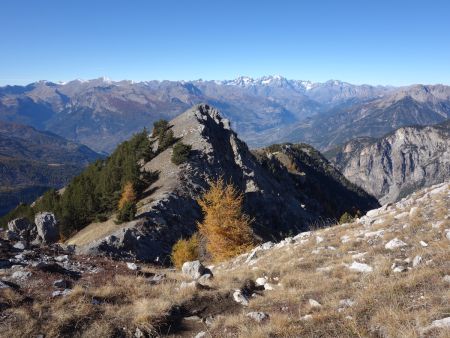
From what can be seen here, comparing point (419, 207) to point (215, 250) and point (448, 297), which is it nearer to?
point (448, 297)

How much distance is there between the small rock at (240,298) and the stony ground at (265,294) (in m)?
0.05

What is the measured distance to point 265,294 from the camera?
557 inches

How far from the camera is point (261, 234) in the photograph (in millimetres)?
61375

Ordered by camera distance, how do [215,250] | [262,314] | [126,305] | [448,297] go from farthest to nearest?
[215,250] → [126,305] → [262,314] → [448,297]

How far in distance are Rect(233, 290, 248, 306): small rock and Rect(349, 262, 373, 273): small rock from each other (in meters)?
4.55

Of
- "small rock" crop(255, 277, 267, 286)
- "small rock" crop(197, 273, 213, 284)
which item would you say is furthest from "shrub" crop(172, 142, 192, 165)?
"small rock" crop(255, 277, 267, 286)

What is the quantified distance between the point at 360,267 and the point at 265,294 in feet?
12.6

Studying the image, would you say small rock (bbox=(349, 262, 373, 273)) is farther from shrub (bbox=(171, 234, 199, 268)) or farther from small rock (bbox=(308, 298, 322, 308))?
shrub (bbox=(171, 234, 199, 268))

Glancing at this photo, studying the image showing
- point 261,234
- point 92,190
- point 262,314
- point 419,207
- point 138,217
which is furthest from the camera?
point 92,190

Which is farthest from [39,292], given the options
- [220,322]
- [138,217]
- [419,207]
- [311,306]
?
[138,217]

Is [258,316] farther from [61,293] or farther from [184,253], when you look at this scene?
[184,253]

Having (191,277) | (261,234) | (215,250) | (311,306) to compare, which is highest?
(311,306)

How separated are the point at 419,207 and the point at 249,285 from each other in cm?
1203

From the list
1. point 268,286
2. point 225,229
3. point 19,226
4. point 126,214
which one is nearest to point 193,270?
point 268,286
